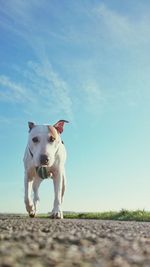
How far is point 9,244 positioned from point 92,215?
14.4 meters

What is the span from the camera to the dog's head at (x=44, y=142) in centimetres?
1366

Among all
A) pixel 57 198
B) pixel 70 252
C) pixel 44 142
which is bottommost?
pixel 70 252

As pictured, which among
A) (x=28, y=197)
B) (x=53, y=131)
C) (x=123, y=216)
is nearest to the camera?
(x=28, y=197)

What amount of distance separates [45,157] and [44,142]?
515 mm

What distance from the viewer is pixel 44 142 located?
45.6ft

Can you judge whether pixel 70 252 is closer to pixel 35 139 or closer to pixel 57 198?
pixel 57 198

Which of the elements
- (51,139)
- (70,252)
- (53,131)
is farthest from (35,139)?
(70,252)

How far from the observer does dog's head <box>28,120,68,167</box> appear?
13.7 m

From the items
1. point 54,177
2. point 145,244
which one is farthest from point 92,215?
point 145,244

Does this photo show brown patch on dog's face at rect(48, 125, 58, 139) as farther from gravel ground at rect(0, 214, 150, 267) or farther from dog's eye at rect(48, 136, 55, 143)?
gravel ground at rect(0, 214, 150, 267)

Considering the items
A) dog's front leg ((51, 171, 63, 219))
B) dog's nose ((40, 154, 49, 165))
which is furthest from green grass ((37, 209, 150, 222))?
dog's nose ((40, 154, 49, 165))

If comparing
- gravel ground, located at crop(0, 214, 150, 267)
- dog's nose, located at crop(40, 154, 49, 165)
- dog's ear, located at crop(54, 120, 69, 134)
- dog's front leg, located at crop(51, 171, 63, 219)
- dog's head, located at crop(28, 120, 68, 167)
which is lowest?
gravel ground, located at crop(0, 214, 150, 267)

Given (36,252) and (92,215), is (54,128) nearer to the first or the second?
(92,215)

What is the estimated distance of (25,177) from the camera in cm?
1445
